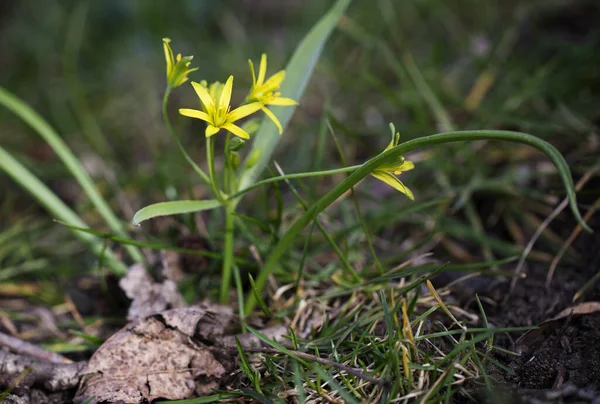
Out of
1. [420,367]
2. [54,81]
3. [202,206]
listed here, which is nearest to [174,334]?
[202,206]

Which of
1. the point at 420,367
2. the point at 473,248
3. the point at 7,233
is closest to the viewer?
the point at 420,367

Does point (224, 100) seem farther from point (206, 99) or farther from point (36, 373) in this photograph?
point (36, 373)

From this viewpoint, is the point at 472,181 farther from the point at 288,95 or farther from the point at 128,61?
the point at 128,61

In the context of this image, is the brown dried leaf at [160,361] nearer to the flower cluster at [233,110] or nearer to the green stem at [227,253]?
the green stem at [227,253]

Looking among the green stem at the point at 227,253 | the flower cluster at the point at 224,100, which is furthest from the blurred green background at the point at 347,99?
the flower cluster at the point at 224,100

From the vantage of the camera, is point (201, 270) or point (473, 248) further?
point (473, 248)
